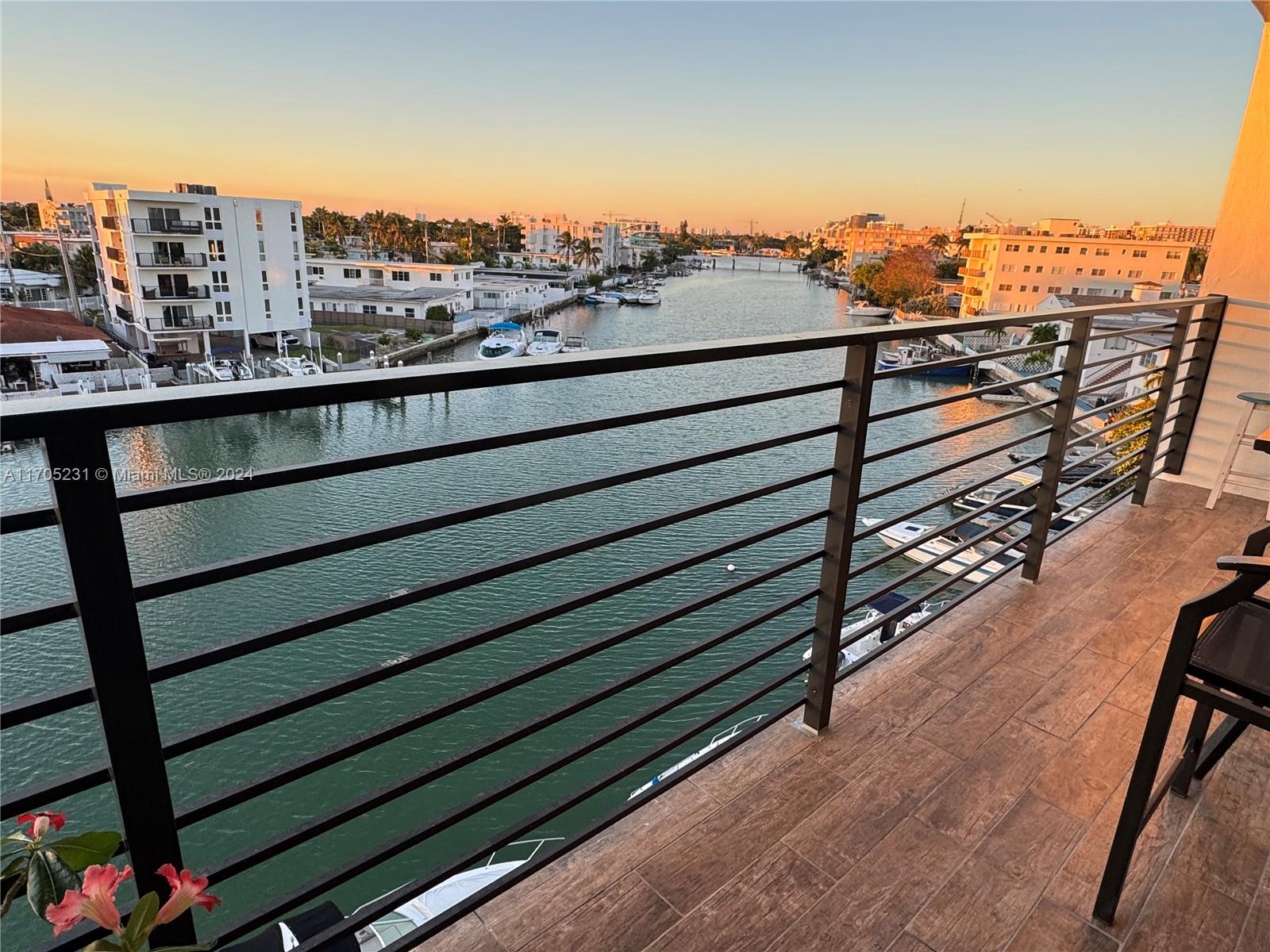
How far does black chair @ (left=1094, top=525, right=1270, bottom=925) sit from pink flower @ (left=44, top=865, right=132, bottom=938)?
136cm

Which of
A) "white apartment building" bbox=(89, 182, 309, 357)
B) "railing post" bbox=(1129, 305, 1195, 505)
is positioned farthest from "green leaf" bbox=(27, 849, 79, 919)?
"white apartment building" bbox=(89, 182, 309, 357)

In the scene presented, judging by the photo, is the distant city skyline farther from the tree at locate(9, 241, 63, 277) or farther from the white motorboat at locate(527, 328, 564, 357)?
the white motorboat at locate(527, 328, 564, 357)

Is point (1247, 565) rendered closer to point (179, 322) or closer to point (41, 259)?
point (179, 322)

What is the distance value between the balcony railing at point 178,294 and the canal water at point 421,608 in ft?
23.4

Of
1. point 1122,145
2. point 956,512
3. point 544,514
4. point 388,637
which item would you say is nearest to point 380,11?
point 544,514

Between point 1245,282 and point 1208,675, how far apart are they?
11.2 feet

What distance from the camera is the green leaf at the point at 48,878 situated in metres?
0.63

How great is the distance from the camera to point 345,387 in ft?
2.80

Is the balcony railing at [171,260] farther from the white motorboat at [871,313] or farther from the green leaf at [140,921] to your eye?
the white motorboat at [871,313]

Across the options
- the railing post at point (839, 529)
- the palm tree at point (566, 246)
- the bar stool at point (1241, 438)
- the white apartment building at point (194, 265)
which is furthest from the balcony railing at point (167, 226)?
the palm tree at point (566, 246)

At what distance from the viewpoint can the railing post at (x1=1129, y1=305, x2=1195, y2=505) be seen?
3.03 m

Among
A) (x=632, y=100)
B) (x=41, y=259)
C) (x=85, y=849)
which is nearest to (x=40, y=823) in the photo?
(x=85, y=849)

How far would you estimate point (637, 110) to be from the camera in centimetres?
3253

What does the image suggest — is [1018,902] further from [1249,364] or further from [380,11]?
[380,11]
